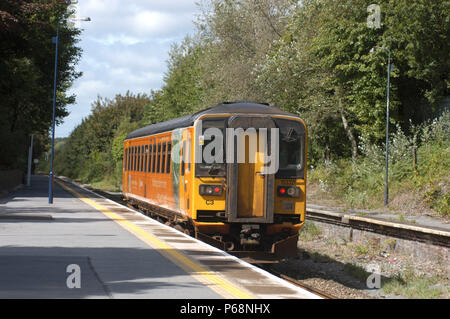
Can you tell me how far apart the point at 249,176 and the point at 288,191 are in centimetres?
91

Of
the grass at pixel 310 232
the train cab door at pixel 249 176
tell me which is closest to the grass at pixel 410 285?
the train cab door at pixel 249 176

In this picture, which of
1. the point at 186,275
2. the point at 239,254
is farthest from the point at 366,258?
the point at 186,275

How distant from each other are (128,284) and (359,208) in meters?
22.6

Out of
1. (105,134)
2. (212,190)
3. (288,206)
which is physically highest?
(105,134)

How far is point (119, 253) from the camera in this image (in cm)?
1186

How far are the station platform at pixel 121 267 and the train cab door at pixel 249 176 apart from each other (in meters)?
1.25

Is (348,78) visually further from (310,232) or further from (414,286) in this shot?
(414,286)

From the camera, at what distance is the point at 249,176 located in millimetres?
13547

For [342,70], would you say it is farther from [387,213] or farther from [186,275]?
[186,275]

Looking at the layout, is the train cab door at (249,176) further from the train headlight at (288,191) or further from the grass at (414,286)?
the grass at (414,286)

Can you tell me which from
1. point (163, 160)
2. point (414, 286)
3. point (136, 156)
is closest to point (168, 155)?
point (163, 160)

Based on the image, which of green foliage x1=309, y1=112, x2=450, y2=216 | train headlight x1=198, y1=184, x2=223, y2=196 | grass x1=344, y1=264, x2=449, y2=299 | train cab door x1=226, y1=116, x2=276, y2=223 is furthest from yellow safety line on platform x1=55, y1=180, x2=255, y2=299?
green foliage x1=309, y1=112, x2=450, y2=216

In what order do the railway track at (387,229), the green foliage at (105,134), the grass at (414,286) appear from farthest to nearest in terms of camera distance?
the green foliage at (105,134)
the railway track at (387,229)
the grass at (414,286)

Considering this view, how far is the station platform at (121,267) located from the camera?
8.15m
